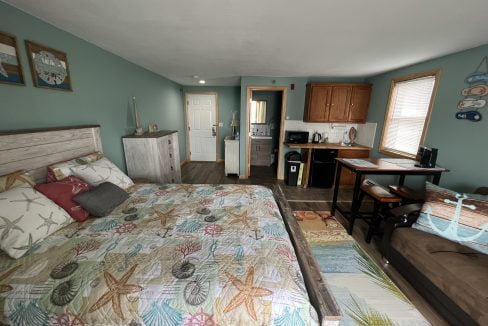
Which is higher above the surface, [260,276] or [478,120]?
[478,120]

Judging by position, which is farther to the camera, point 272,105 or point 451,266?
point 272,105

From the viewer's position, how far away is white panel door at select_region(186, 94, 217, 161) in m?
5.32

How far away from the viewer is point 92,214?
4.80 ft

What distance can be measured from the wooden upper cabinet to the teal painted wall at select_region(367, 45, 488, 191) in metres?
1.10

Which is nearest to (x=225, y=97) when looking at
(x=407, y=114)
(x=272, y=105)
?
(x=272, y=105)

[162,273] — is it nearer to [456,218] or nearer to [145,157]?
[145,157]

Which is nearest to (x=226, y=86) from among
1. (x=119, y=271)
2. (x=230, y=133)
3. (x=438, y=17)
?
(x=230, y=133)

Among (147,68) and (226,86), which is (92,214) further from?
(226,86)

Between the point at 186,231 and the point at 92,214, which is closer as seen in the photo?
the point at 186,231

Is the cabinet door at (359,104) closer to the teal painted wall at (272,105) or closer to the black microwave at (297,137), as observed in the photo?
the black microwave at (297,137)

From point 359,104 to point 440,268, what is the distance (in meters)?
3.26

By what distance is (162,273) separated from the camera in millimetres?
950

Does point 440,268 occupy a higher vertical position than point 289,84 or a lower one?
lower

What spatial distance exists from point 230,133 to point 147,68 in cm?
270
